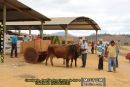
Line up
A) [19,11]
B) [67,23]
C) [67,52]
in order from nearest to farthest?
[67,52], [19,11], [67,23]

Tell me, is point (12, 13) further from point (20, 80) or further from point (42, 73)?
point (20, 80)

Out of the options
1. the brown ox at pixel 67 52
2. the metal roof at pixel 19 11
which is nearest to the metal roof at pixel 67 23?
the metal roof at pixel 19 11

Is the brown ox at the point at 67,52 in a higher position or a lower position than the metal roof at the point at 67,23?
lower

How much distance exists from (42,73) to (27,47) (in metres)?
5.20

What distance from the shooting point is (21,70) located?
55.2 feet

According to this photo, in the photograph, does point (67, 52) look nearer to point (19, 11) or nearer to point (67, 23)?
point (19, 11)

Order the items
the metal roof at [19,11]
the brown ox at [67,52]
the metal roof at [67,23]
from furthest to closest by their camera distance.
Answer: the metal roof at [67,23] < the metal roof at [19,11] < the brown ox at [67,52]

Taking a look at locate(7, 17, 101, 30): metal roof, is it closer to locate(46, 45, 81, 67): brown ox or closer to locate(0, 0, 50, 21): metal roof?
locate(0, 0, 50, 21): metal roof

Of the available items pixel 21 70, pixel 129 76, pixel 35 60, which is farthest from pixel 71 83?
pixel 35 60

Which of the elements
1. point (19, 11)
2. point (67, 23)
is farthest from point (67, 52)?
point (67, 23)

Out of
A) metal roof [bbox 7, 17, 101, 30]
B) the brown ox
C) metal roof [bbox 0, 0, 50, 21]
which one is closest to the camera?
the brown ox

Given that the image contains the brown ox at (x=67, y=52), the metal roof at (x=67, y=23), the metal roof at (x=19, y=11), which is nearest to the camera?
the brown ox at (x=67, y=52)

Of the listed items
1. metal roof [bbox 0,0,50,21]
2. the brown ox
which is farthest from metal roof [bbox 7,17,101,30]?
the brown ox

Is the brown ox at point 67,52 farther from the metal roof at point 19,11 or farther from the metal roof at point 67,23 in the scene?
the metal roof at point 67,23
